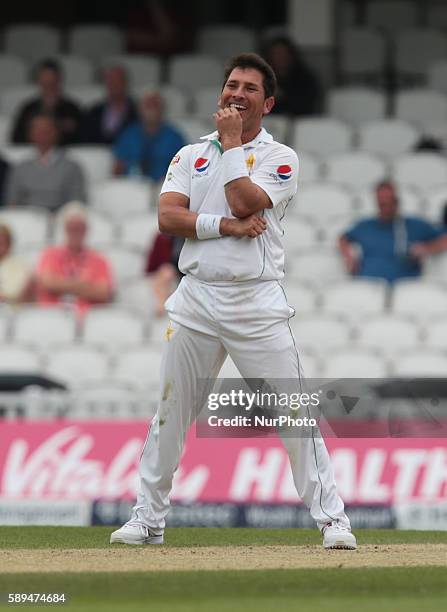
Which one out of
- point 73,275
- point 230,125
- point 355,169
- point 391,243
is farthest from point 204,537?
point 355,169

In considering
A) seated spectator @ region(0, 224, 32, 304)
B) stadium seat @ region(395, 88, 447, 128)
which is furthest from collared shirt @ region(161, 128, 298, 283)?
stadium seat @ region(395, 88, 447, 128)

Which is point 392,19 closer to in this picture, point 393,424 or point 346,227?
point 346,227

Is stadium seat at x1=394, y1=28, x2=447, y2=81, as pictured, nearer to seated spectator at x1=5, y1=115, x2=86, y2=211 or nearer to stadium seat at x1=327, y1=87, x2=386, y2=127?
stadium seat at x1=327, y1=87, x2=386, y2=127

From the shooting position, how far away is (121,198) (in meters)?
13.1

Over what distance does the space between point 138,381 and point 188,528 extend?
2.63m

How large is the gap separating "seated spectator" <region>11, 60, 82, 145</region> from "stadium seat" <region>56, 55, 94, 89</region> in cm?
111

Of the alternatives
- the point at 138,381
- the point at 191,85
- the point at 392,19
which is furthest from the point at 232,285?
the point at 392,19

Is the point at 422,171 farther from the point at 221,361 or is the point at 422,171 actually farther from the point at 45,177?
the point at 221,361

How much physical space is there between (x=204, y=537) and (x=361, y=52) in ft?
28.5

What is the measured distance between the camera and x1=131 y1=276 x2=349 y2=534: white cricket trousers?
6.23m

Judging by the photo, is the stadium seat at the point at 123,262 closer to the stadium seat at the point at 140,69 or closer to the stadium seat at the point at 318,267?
the stadium seat at the point at 318,267

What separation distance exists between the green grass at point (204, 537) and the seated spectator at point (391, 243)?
12.9 feet

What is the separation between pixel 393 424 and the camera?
9016 mm

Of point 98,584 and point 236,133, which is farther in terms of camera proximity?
point 236,133
